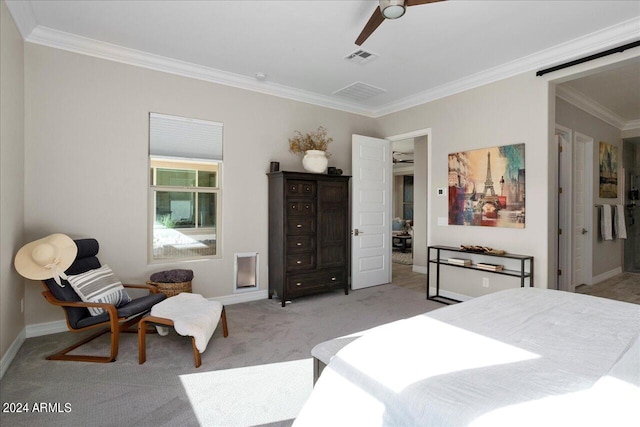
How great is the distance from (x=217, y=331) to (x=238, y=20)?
3.01m

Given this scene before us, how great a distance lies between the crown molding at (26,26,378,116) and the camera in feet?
10.5

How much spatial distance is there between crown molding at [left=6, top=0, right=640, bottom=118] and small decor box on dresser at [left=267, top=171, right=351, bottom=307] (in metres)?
1.30

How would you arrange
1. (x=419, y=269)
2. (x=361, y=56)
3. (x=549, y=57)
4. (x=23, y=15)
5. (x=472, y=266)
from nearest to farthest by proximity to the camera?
(x=23, y=15)
(x=549, y=57)
(x=361, y=56)
(x=472, y=266)
(x=419, y=269)

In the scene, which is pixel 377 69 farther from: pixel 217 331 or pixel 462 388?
pixel 462 388

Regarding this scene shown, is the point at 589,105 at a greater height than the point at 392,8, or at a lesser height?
greater

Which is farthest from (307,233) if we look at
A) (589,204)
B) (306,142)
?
(589,204)

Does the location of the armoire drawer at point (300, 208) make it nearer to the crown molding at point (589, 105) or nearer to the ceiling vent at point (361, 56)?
the ceiling vent at point (361, 56)

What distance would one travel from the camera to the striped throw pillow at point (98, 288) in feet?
9.04

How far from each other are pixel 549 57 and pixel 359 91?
7.49 ft

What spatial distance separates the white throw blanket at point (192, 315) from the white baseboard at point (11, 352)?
1.06m

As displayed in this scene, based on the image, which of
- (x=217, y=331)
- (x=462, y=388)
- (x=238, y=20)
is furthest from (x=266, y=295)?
(x=462, y=388)

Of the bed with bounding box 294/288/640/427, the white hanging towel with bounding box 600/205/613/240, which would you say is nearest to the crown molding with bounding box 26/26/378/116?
the bed with bounding box 294/288/640/427

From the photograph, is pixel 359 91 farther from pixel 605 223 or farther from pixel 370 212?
pixel 605 223

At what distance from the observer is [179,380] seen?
92.6 inches
